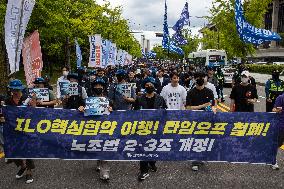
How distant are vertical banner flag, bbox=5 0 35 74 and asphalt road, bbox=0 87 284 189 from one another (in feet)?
7.24

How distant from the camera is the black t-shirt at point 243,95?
8.58m

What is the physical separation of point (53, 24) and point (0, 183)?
73.4ft

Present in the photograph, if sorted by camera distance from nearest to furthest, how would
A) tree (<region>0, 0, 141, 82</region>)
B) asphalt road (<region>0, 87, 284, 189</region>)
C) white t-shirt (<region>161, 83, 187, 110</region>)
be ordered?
1. asphalt road (<region>0, 87, 284, 189</region>)
2. white t-shirt (<region>161, 83, 187, 110</region>)
3. tree (<region>0, 0, 141, 82</region>)

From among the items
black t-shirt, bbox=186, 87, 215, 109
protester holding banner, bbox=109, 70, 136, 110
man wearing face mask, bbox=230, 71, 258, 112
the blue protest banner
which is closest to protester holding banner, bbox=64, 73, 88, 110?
protester holding banner, bbox=109, 70, 136, 110

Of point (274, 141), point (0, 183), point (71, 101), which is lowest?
point (0, 183)

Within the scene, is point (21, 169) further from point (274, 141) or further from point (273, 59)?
point (273, 59)

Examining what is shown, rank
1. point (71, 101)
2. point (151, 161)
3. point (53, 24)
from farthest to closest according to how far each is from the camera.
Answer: point (53, 24)
point (71, 101)
point (151, 161)

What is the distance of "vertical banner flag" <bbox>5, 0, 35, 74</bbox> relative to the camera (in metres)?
8.41

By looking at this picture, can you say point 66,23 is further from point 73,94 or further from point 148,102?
point 148,102

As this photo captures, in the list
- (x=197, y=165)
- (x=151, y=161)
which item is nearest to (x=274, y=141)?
(x=197, y=165)

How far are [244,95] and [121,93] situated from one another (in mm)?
2632

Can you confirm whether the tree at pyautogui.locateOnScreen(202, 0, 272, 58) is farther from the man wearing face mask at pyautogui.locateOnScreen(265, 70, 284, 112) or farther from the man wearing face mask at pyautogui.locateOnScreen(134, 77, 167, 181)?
the man wearing face mask at pyautogui.locateOnScreen(134, 77, 167, 181)

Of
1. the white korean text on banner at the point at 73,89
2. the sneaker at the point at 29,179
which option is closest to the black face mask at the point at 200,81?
the white korean text on banner at the point at 73,89

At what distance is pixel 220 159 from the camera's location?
7.07 meters
